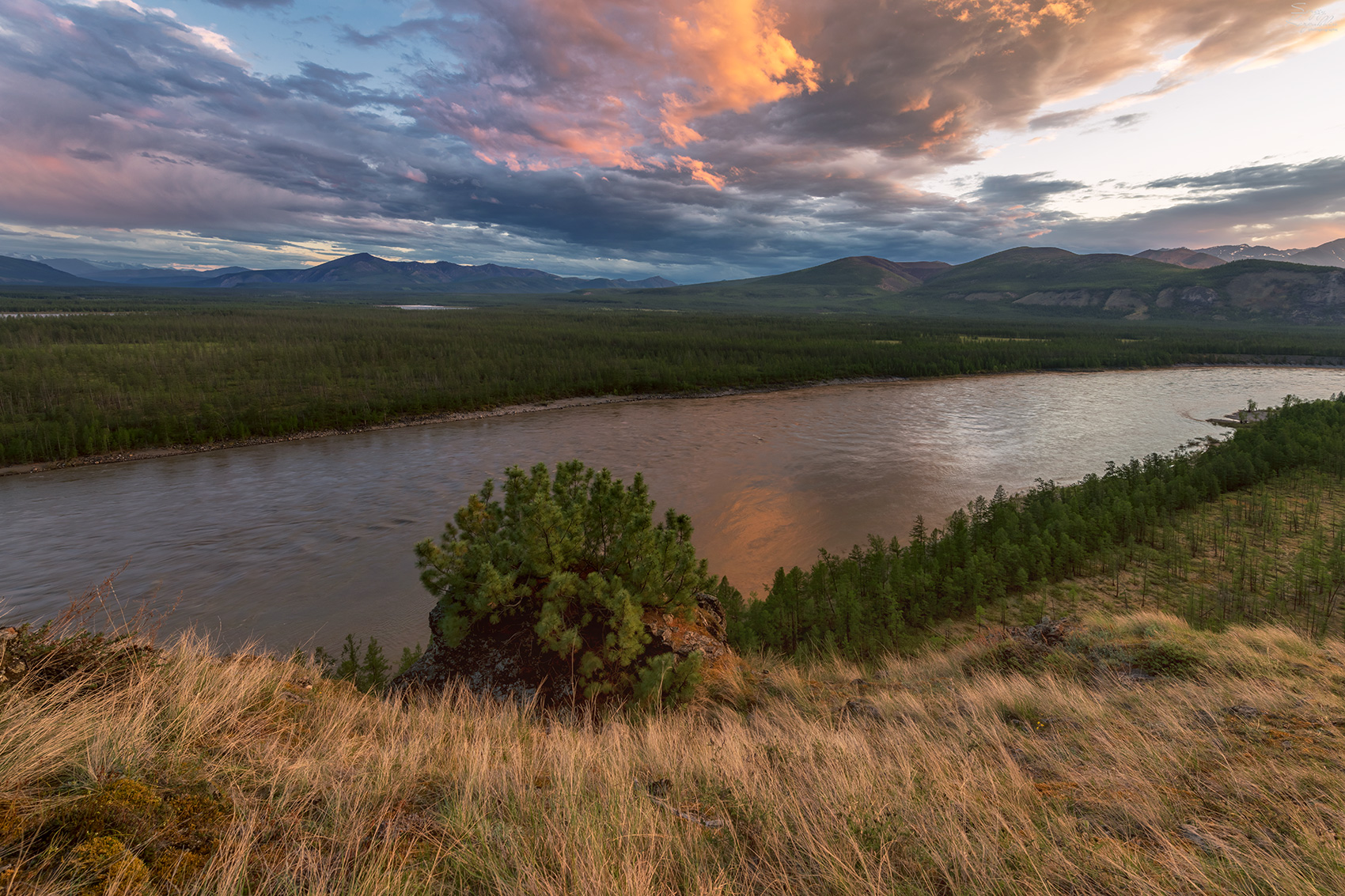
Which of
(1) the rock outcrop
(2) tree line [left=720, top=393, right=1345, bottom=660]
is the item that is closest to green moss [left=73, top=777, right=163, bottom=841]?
(1) the rock outcrop

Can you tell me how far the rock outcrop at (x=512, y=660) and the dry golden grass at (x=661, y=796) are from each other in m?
1.13

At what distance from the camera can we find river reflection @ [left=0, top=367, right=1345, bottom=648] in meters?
15.2

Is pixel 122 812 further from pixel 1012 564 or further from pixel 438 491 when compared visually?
pixel 438 491

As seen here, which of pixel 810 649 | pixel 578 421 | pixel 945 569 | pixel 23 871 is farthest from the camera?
pixel 578 421

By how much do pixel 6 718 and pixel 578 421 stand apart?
111 feet

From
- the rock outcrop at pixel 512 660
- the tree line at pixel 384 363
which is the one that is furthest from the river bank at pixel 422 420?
the rock outcrop at pixel 512 660

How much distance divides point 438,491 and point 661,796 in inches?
843

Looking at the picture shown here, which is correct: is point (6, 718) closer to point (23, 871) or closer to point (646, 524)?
point (23, 871)

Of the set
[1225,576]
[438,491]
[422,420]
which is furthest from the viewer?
[422,420]

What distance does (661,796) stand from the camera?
4148mm

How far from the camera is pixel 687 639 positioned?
7984mm

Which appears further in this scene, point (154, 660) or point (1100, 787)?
point (154, 660)

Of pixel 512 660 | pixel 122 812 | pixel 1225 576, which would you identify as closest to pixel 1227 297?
pixel 1225 576

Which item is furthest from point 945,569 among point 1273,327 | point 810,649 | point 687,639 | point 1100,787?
point 1273,327
